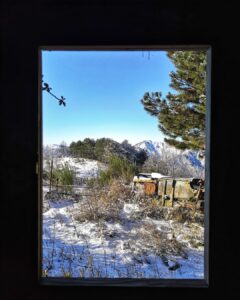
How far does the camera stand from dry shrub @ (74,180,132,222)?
137 cm

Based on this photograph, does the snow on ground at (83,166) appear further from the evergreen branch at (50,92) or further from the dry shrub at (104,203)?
the evergreen branch at (50,92)

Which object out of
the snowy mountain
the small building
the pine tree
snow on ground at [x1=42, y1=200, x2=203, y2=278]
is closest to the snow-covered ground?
snow on ground at [x1=42, y1=200, x2=203, y2=278]

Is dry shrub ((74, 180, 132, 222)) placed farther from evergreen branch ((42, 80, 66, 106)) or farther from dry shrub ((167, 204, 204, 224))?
evergreen branch ((42, 80, 66, 106))

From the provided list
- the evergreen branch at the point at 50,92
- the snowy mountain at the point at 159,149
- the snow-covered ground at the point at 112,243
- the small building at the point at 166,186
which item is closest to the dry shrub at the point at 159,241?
the snow-covered ground at the point at 112,243

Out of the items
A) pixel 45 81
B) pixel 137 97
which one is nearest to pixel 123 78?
pixel 137 97

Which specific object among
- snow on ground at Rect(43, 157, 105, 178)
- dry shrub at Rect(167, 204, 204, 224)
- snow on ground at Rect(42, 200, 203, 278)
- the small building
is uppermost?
snow on ground at Rect(43, 157, 105, 178)

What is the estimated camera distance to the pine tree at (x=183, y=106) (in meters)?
1.31

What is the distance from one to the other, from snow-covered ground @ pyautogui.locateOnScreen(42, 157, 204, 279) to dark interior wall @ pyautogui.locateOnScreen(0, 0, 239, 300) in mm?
120

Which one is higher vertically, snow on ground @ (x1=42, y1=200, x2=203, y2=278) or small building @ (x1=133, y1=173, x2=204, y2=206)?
small building @ (x1=133, y1=173, x2=204, y2=206)
